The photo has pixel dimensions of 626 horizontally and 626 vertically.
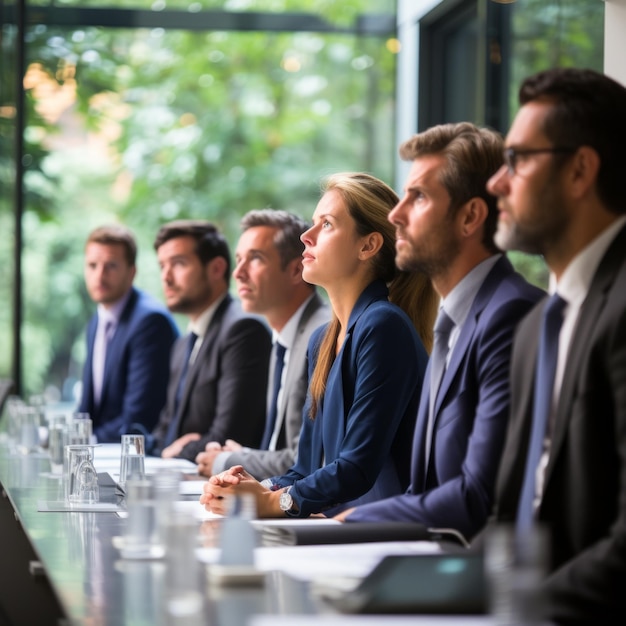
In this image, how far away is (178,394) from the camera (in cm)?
589

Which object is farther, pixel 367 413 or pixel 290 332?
pixel 290 332

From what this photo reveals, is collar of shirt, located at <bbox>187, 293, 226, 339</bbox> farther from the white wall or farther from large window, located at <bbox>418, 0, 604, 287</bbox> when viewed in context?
the white wall

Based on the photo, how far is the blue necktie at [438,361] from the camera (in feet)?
9.35

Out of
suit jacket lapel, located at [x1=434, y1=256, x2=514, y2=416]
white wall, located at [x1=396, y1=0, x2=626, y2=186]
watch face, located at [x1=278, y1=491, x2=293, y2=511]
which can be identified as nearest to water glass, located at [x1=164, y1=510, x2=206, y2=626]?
suit jacket lapel, located at [x1=434, y1=256, x2=514, y2=416]

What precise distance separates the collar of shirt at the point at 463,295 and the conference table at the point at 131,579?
2.40 ft

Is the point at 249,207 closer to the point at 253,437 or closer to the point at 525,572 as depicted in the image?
the point at 253,437

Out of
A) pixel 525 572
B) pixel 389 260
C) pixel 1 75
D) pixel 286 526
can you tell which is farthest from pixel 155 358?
pixel 525 572

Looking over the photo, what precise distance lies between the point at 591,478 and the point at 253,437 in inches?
123

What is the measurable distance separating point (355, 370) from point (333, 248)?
1.29 ft

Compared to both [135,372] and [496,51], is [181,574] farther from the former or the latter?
[496,51]

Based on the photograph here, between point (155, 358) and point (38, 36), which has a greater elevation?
point (38, 36)

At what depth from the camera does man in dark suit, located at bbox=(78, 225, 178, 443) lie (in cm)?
651

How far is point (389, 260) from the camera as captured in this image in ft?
12.0

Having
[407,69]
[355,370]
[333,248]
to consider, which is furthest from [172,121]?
[355,370]
